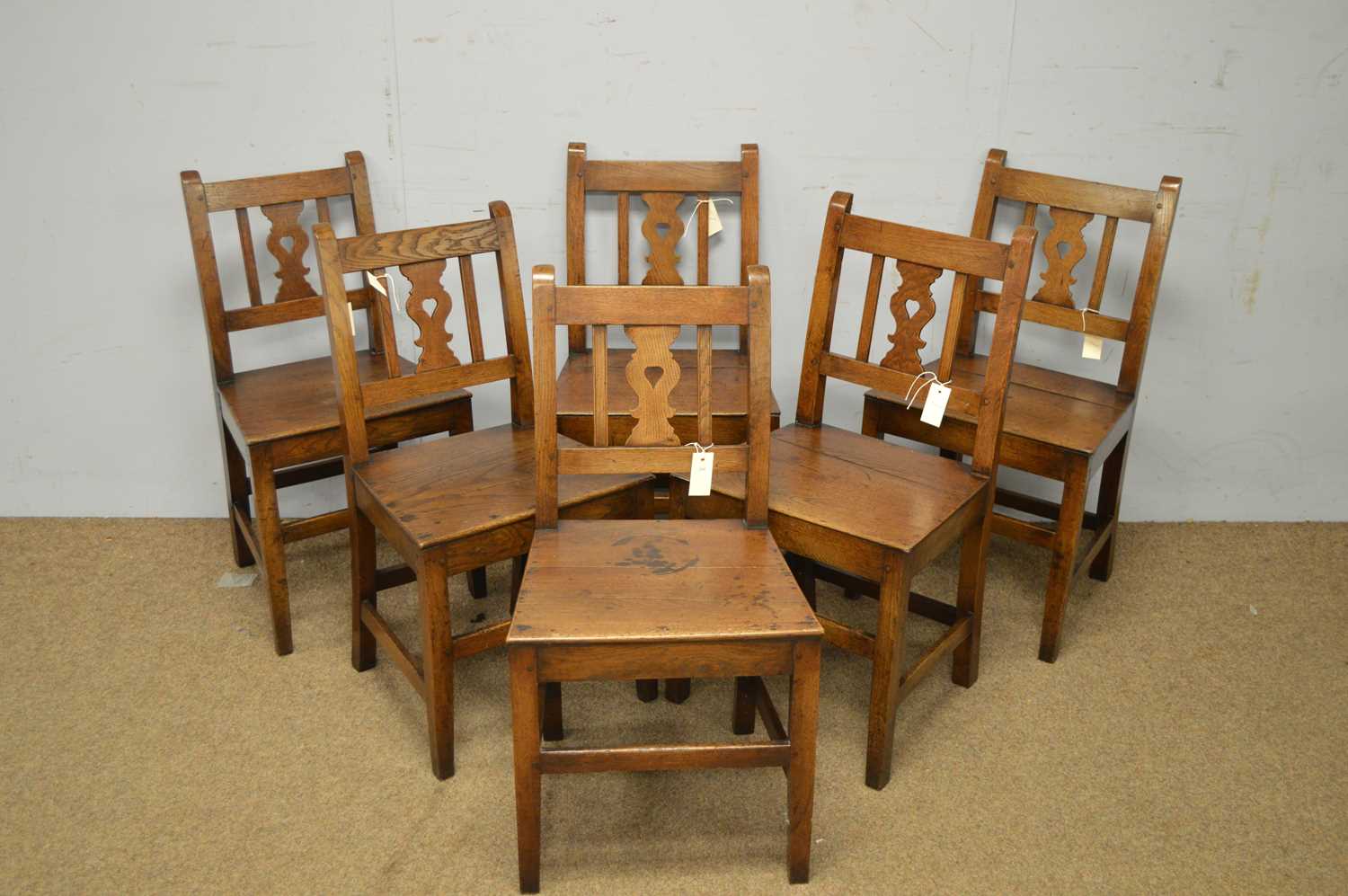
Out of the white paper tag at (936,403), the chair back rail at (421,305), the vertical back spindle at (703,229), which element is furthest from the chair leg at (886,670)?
the vertical back spindle at (703,229)

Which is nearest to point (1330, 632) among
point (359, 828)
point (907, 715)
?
point (907, 715)

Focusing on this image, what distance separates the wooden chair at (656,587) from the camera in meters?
1.76

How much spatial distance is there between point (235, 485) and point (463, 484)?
0.87m

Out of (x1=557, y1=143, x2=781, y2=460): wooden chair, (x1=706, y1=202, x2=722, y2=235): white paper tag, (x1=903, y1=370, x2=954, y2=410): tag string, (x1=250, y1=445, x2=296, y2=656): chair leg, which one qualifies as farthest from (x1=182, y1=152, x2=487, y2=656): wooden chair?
(x1=903, y1=370, x2=954, y2=410): tag string

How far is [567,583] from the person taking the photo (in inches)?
73.4

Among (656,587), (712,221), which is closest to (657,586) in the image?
(656,587)

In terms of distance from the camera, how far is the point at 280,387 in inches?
104

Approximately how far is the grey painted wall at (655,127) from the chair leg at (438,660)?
1.07 meters

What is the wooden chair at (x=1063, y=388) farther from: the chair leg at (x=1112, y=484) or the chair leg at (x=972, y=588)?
the chair leg at (x=972, y=588)

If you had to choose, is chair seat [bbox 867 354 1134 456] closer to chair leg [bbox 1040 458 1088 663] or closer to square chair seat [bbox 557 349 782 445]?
chair leg [bbox 1040 458 1088 663]

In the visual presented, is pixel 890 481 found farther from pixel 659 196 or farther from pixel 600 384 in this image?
pixel 659 196

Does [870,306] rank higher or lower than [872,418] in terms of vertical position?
higher

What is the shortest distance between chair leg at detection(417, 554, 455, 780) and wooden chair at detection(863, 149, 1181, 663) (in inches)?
41.6

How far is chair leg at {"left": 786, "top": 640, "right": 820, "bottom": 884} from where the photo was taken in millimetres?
1790
